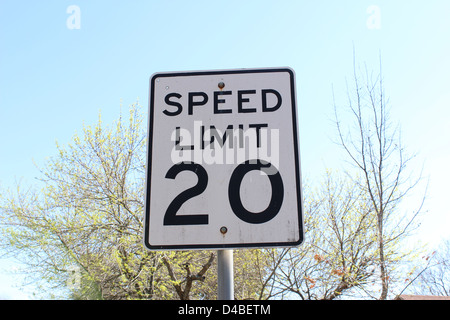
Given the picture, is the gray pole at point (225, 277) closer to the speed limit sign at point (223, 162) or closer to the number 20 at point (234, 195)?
the speed limit sign at point (223, 162)

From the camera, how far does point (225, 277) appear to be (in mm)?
1604

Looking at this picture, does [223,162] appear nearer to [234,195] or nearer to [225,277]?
[234,195]

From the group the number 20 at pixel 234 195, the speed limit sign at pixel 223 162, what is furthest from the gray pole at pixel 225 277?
the number 20 at pixel 234 195

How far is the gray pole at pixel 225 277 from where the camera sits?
158 centimetres

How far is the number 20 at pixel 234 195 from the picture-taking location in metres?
1.66

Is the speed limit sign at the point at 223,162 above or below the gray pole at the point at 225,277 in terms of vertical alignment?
above

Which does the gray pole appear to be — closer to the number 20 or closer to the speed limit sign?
the speed limit sign

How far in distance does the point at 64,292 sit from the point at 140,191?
4391mm

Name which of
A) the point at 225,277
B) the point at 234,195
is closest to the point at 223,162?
the point at 234,195

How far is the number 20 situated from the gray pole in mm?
159

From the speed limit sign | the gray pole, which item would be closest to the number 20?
the speed limit sign

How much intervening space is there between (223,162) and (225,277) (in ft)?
1.61
